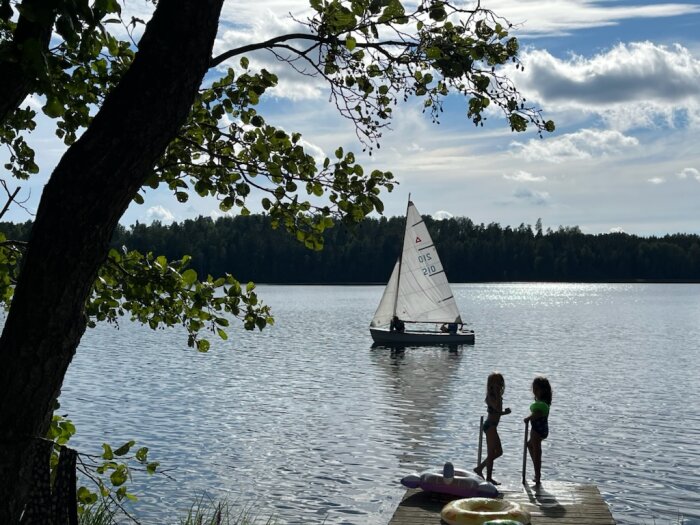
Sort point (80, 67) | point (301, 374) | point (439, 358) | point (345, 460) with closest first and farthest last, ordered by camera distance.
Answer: point (80, 67) → point (345, 460) → point (301, 374) → point (439, 358)

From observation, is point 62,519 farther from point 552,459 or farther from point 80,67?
point 552,459

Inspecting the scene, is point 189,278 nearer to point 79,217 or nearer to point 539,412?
point 79,217

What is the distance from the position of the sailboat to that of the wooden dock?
144 feet

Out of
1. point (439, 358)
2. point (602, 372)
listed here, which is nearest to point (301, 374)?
point (439, 358)

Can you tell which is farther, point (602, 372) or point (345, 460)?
point (602, 372)

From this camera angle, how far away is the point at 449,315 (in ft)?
195

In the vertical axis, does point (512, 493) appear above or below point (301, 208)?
below

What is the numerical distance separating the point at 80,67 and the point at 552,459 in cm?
2114

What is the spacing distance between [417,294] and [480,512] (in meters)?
47.6

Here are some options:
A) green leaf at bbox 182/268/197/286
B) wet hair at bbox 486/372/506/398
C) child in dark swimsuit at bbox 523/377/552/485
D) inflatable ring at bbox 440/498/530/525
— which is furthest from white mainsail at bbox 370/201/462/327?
green leaf at bbox 182/268/197/286

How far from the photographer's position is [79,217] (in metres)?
4.96

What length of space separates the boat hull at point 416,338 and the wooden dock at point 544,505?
4436 centimetres

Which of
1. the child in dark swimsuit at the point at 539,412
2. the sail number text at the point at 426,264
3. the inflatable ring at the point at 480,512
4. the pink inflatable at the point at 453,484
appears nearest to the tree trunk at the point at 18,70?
the inflatable ring at the point at 480,512

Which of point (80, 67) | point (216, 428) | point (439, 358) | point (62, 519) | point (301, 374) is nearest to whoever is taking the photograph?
point (62, 519)
